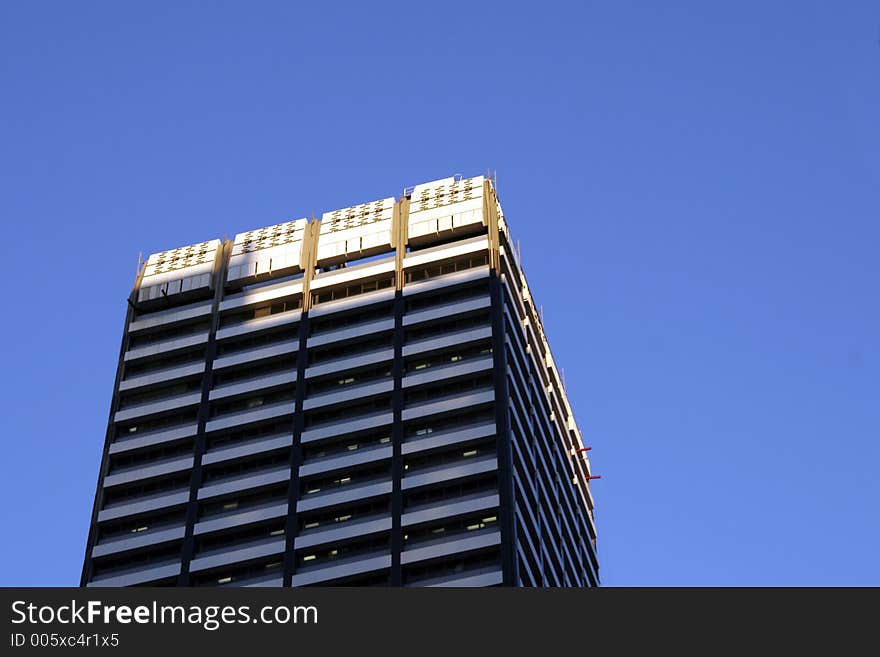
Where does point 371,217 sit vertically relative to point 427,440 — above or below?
above

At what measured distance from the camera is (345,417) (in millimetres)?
138000

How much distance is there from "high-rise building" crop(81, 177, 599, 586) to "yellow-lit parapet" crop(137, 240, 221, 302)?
0.22 metres

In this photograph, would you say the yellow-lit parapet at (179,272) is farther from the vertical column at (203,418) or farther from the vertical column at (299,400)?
the vertical column at (299,400)

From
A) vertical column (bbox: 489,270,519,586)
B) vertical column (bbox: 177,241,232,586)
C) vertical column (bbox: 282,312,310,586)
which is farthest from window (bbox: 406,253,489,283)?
vertical column (bbox: 177,241,232,586)

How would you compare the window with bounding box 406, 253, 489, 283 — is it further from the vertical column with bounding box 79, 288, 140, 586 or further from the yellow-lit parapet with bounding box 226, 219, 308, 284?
the vertical column with bounding box 79, 288, 140, 586

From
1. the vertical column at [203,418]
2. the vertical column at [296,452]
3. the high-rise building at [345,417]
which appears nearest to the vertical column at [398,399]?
the high-rise building at [345,417]

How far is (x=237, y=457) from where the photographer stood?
451ft

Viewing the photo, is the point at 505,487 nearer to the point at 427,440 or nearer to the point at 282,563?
the point at 427,440

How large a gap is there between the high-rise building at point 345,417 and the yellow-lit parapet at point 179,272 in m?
0.22

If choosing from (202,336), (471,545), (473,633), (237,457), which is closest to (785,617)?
(473,633)

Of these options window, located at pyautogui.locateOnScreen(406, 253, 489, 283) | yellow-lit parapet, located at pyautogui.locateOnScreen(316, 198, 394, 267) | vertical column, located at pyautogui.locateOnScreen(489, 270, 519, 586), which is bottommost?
vertical column, located at pyautogui.locateOnScreen(489, 270, 519, 586)

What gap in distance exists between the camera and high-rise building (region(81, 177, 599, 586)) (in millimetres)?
126938

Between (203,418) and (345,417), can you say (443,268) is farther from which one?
(203,418)

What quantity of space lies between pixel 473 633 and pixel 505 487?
8393 cm
